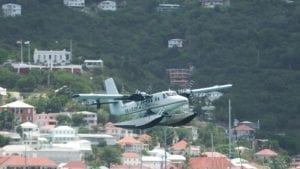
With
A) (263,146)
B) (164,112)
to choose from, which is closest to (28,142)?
(263,146)

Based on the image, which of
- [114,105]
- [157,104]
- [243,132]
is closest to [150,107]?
[157,104]

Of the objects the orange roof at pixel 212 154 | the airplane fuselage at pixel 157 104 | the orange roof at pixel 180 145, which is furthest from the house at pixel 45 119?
the airplane fuselage at pixel 157 104

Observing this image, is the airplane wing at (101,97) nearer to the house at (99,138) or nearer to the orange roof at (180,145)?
the orange roof at (180,145)

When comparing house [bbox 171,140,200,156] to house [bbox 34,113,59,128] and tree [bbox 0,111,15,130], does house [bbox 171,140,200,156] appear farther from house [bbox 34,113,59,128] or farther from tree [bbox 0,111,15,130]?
tree [bbox 0,111,15,130]

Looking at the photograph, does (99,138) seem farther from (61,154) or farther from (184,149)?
(184,149)

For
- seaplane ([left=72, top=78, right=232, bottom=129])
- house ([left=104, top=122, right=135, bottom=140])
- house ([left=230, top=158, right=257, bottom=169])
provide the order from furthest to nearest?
house ([left=104, top=122, right=135, bottom=140])
house ([left=230, top=158, right=257, bottom=169])
seaplane ([left=72, top=78, right=232, bottom=129])

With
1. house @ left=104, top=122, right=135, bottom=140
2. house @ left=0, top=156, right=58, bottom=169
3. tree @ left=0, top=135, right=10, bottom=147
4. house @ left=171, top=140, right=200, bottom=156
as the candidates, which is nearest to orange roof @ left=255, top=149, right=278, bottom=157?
house @ left=171, top=140, right=200, bottom=156
